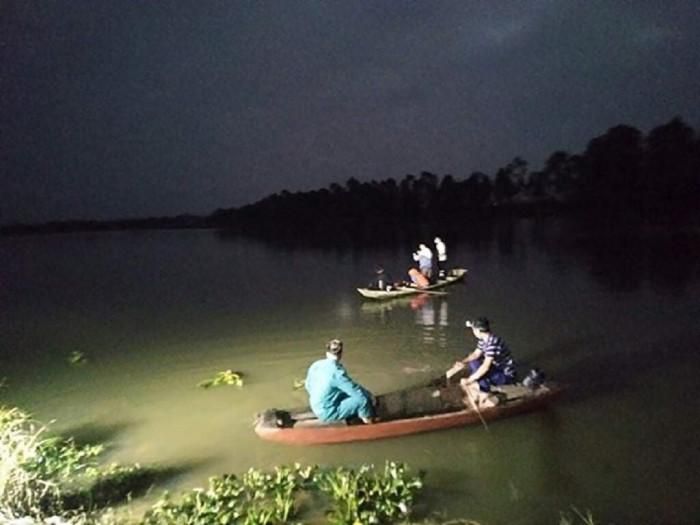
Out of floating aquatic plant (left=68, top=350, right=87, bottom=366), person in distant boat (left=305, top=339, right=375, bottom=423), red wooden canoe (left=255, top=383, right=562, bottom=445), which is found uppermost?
person in distant boat (left=305, top=339, right=375, bottom=423)

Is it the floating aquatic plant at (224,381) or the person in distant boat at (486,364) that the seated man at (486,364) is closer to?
the person in distant boat at (486,364)

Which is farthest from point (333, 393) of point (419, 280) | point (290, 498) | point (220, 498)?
point (419, 280)

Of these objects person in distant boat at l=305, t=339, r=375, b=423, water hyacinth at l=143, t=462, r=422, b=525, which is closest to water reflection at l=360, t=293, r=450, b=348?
person in distant boat at l=305, t=339, r=375, b=423

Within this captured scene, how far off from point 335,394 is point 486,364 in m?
2.41

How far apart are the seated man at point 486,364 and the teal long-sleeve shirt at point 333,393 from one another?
172 cm

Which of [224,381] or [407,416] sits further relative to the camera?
[224,381]

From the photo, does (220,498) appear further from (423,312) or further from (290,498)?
(423,312)

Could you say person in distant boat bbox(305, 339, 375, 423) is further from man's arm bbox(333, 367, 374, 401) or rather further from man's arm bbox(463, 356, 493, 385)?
man's arm bbox(463, 356, 493, 385)

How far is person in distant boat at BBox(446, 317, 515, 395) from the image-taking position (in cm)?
952

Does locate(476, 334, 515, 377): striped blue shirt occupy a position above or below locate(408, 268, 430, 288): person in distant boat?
above

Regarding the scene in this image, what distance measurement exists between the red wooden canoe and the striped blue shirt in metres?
0.30

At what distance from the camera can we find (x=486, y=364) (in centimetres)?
951

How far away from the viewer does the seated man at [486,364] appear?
9.52m

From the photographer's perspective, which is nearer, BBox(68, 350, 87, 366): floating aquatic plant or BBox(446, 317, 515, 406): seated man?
BBox(446, 317, 515, 406): seated man
